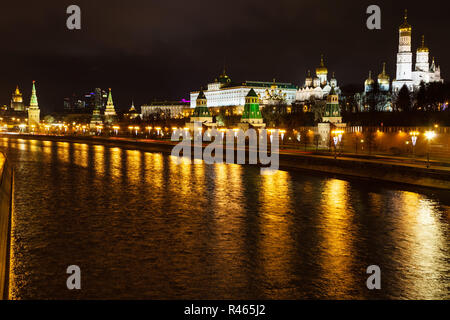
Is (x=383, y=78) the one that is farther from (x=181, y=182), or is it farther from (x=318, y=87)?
(x=181, y=182)

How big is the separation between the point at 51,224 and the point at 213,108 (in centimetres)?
13873

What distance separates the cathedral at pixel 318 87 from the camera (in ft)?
421

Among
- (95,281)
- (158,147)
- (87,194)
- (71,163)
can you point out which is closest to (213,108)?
(158,147)

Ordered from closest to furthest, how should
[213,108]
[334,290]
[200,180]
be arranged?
1. [334,290]
2. [200,180]
3. [213,108]

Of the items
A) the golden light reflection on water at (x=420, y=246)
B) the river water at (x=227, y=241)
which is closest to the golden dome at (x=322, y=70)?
the river water at (x=227, y=241)

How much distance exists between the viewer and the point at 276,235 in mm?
10484

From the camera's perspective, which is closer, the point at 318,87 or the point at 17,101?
the point at 318,87

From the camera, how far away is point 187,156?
36000 millimetres

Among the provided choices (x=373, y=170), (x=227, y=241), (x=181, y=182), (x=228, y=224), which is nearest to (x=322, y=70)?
(x=373, y=170)

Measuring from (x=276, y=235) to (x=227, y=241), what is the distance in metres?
1.22

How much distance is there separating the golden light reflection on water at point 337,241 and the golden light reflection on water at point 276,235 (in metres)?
0.69
